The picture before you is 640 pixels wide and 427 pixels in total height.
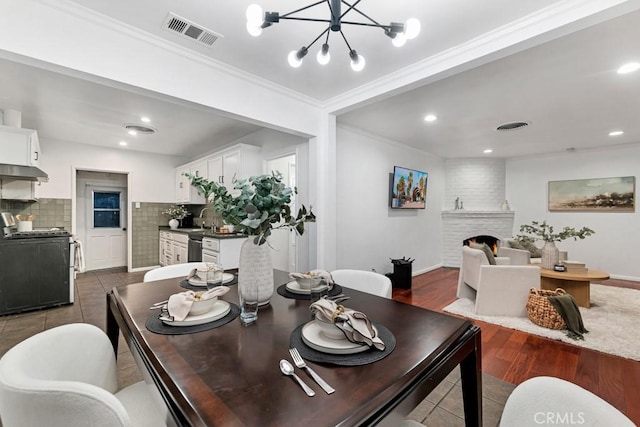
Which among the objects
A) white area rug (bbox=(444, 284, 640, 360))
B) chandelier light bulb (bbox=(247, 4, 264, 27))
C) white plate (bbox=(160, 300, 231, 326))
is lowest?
white area rug (bbox=(444, 284, 640, 360))

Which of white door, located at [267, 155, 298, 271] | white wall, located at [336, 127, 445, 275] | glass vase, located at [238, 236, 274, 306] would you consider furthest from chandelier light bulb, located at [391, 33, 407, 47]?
white door, located at [267, 155, 298, 271]

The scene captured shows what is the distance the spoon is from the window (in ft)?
22.0

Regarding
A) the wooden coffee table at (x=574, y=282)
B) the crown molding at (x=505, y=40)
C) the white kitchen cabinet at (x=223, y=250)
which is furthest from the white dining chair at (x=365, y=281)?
the wooden coffee table at (x=574, y=282)

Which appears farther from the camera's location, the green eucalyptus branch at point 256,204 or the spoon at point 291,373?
the green eucalyptus branch at point 256,204

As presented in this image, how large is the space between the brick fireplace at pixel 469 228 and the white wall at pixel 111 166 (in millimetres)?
6341

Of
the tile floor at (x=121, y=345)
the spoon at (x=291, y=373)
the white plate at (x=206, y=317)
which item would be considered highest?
the white plate at (x=206, y=317)

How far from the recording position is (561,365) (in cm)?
224

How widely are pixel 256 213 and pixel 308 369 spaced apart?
2.06 feet

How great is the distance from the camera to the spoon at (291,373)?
27.9 inches

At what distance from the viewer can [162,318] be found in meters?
1.10

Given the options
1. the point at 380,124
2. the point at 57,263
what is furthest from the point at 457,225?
the point at 57,263

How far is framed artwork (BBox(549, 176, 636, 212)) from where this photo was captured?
5.15m

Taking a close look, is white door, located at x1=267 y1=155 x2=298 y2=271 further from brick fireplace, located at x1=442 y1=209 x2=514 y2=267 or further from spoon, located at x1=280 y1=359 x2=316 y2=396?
brick fireplace, located at x1=442 y1=209 x2=514 y2=267

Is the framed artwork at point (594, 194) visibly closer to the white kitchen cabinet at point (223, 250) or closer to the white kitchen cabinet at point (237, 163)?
the white kitchen cabinet at point (237, 163)
